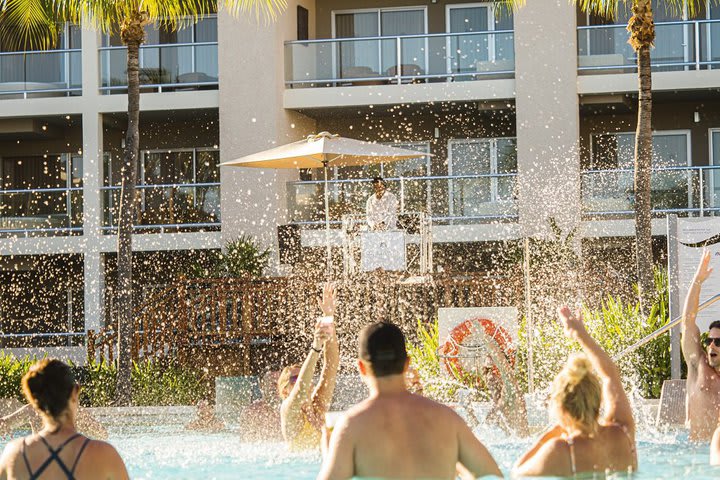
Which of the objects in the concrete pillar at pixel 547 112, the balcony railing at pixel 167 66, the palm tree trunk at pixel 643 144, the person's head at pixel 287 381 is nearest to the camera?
the person's head at pixel 287 381

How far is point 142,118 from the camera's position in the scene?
24.7m

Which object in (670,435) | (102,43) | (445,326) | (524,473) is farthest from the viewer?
(102,43)

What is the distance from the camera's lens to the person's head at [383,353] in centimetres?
442

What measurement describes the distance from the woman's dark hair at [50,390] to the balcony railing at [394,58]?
18614 mm

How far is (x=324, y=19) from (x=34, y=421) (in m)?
17.6

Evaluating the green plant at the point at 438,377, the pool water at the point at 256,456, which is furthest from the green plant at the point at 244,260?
the pool water at the point at 256,456

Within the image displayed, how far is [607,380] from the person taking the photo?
534 cm

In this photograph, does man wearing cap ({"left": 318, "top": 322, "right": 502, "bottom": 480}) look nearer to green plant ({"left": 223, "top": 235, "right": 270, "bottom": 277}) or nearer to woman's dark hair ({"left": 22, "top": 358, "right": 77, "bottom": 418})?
woman's dark hair ({"left": 22, "top": 358, "right": 77, "bottom": 418})

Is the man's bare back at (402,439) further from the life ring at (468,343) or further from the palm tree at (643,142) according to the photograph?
the palm tree at (643,142)

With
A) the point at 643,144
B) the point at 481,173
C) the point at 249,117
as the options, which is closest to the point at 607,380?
the point at 643,144

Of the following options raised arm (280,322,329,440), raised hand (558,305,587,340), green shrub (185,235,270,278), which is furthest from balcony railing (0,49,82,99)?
raised hand (558,305,587,340)

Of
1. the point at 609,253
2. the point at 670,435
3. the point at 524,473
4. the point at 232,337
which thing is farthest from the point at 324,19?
the point at 524,473

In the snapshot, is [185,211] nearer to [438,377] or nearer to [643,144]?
[643,144]

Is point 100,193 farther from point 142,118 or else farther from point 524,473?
point 524,473
